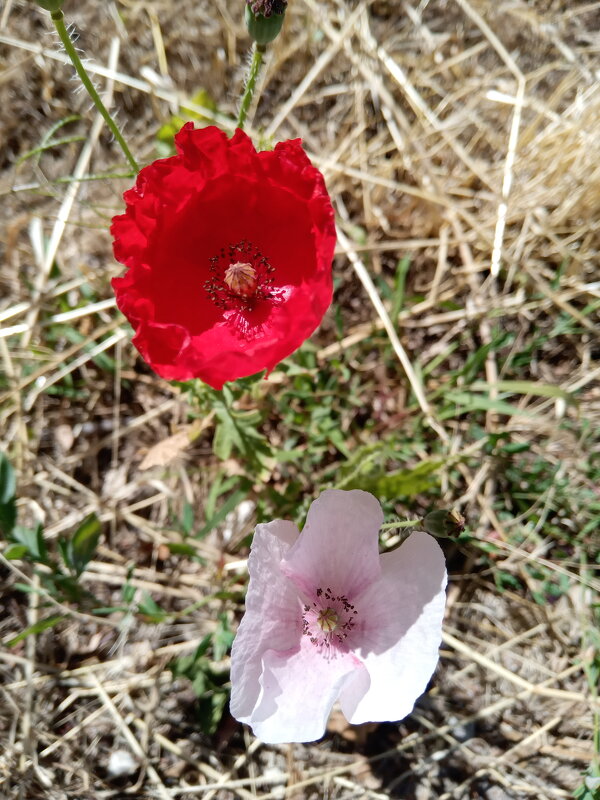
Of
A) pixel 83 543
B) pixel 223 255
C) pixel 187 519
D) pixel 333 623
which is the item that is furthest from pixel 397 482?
pixel 83 543

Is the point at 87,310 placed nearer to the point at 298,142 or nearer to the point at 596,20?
the point at 298,142

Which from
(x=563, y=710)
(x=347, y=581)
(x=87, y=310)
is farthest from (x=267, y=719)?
(x=87, y=310)

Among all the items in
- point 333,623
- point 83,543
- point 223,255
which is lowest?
point 333,623

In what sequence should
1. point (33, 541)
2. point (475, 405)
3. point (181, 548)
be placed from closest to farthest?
point (33, 541) < point (181, 548) < point (475, 405)

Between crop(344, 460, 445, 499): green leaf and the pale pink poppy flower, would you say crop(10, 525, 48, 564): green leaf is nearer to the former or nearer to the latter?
the pale pink poppy flower

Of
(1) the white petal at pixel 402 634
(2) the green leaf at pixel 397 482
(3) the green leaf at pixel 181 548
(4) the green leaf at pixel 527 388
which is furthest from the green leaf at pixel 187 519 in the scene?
(4) the green leaf at pixel 527 388

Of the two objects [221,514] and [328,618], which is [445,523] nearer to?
[328,618]
